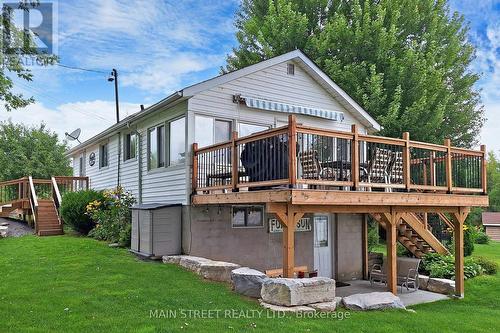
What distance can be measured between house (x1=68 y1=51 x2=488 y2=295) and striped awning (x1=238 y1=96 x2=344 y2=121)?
31mm

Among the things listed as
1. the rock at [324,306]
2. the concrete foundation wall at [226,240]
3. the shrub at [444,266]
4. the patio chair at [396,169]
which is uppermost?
the patio chair at [396,169]

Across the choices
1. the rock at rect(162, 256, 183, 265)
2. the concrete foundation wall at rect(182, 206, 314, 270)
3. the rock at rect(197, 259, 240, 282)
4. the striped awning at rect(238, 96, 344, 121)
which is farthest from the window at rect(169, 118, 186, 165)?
the rock at rect(197, 259, 240, 282)

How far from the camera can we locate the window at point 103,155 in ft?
53.2

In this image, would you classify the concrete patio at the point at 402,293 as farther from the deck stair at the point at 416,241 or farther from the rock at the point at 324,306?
the rock at the point at 324,306

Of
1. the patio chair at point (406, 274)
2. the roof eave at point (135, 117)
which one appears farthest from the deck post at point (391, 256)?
the roof eave at point (135, 117)

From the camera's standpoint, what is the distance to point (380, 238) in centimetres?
2241

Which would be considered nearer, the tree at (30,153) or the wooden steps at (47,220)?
the wooden steps at (47,220)

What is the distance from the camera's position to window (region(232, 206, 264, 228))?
1040 cm

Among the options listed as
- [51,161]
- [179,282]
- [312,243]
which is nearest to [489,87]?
[312,243]

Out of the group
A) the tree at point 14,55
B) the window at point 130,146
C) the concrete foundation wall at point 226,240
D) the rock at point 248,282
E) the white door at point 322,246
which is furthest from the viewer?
the window at point 130,146

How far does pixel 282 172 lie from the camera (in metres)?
7.35

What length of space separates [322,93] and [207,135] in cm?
430

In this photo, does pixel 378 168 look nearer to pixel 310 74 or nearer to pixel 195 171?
pixel 195 171

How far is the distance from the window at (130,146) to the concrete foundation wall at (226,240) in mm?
4272
